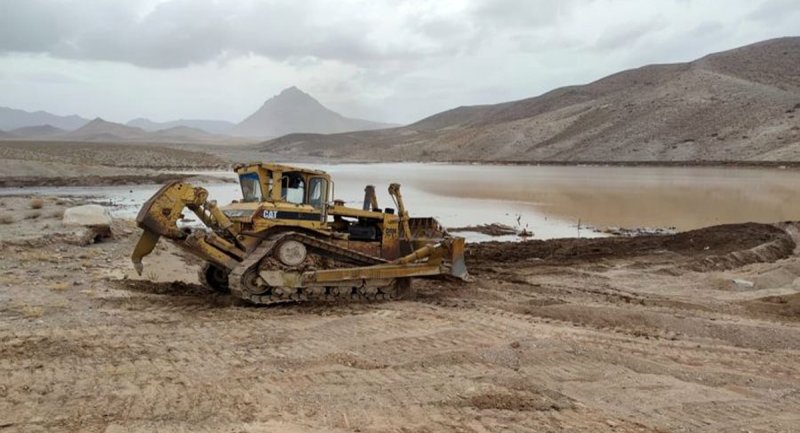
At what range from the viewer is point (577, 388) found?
631 cm

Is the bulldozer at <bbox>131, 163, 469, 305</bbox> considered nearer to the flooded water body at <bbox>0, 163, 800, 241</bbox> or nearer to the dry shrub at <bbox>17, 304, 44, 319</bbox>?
the dry shrub at <bbox>17, 304, 44, 319</bbox>

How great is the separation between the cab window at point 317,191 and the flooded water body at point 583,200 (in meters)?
10.3

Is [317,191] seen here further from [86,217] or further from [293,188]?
[86,217]

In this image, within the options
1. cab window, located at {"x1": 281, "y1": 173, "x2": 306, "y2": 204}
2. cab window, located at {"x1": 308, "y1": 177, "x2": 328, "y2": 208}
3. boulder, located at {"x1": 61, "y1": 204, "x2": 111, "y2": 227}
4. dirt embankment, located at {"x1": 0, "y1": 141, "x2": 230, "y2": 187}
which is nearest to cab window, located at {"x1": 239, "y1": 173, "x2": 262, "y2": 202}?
cab window, located at {"x1": 281, "y1": 173, "x2": 306, "y2": 204}

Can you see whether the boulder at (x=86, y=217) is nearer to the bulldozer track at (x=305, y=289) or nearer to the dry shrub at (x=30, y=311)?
the dry shrub at (x=30, y=311)

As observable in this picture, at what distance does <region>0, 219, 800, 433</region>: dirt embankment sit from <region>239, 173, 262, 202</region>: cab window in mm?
1664

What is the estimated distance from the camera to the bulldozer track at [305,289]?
916 cm

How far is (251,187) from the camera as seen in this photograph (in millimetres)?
10219

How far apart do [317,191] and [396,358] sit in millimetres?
4123

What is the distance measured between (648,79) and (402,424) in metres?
117

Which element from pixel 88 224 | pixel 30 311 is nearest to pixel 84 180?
pixel 88 224

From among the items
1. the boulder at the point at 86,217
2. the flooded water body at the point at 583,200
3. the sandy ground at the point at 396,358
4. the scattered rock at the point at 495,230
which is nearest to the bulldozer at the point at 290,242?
the sandy ground at the point at 396,358

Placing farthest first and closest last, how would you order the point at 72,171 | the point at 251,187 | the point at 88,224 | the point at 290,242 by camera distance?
the point at 72,171
the point at 88,224
the point at 251,187
the point at 290,242

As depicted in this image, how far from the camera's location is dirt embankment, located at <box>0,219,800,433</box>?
5523 millimetres
